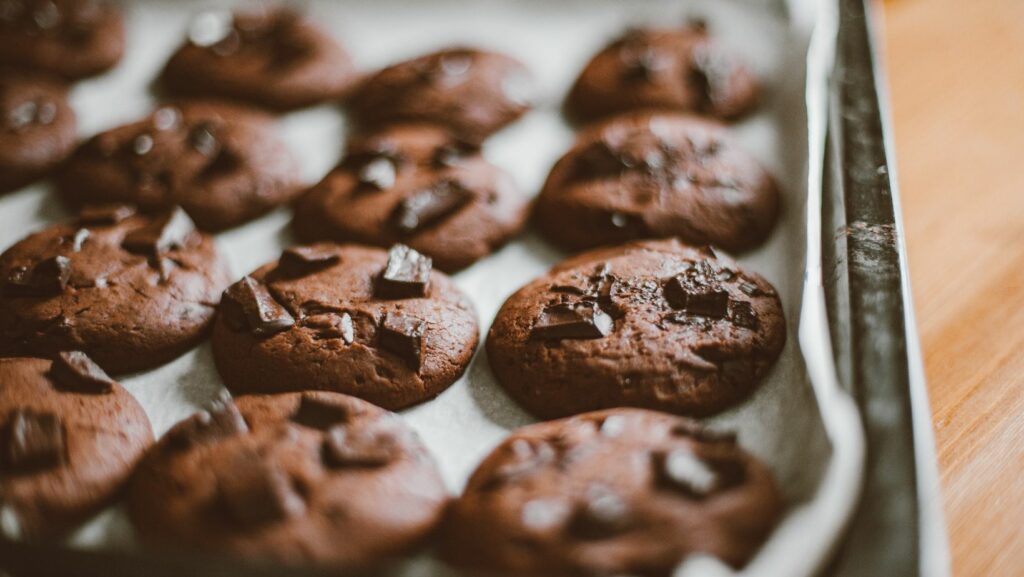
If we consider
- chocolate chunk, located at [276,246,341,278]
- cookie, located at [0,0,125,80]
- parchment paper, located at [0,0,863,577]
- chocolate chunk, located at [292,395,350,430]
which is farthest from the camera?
cookie, located at [0,0,125,80]

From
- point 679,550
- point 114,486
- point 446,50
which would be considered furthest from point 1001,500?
point 446,50

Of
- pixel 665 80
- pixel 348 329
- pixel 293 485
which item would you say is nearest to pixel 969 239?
pixel 665 80

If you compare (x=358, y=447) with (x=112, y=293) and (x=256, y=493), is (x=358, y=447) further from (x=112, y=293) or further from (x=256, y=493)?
(x=112, y=293)

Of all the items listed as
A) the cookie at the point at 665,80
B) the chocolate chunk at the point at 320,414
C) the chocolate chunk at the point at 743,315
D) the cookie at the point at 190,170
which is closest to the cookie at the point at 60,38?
the cookie at the point at 190,170

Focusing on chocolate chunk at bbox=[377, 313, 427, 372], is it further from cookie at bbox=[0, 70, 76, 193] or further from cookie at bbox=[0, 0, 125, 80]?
cookie at bbox=[0, 0, 125, 80]

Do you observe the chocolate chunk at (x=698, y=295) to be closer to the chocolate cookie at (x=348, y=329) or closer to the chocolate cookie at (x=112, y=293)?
the chocolate cookie at (x=348, y=329)

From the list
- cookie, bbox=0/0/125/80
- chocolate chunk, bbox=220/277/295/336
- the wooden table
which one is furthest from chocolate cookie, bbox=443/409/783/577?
cookie, bbox=0/0/125/80
